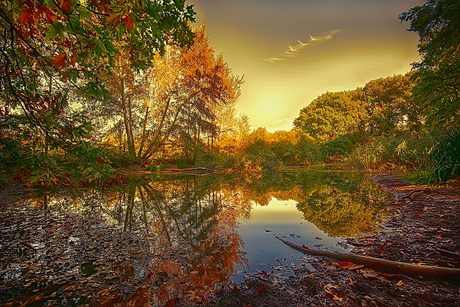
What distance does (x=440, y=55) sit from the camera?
10.7 metres

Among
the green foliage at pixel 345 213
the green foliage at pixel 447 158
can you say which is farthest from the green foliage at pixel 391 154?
the green foliage at pixel 345 213

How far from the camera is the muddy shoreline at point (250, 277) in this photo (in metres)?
1.53

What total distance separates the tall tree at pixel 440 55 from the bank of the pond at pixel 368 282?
961 cm

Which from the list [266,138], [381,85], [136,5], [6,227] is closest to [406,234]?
[136,5]

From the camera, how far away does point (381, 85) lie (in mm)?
31797

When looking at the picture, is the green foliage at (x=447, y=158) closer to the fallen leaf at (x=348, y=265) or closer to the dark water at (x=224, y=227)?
the dark water at (x=224, y=227)

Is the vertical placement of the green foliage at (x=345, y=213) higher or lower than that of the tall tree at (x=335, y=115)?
lower

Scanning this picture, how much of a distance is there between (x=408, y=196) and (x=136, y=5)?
637 centimetres

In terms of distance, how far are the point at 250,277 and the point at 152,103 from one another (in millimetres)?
17118

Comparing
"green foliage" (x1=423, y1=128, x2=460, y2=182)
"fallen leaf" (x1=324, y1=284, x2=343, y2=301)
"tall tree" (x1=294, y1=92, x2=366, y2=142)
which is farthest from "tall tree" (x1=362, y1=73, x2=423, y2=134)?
"fallen leaf" (x1=324, y1=284, x2=343, y2=301)

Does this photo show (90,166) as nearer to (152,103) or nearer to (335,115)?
(152,103)

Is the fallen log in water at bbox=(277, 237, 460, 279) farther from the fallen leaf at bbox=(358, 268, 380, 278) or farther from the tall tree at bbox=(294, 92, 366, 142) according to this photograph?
the tall tree at bbox=(294, 92, 366, 142)

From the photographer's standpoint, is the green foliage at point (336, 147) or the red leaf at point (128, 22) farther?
the green foliage at point (336, 147)

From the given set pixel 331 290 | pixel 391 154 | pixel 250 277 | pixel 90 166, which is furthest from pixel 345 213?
pixel 391 154
